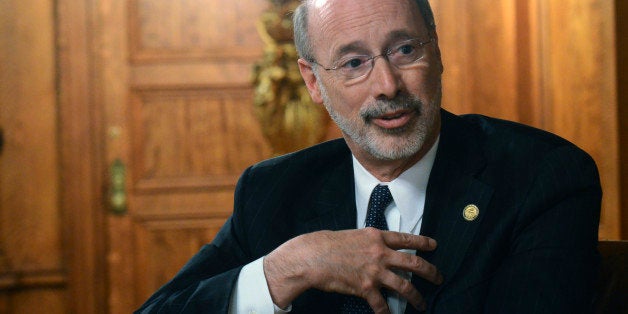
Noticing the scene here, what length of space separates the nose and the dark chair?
533mm

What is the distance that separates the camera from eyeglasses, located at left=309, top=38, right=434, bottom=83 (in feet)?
5.88

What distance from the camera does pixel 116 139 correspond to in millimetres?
3896

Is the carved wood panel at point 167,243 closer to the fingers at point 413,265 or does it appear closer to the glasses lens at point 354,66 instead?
the glasses lens at point 354,66

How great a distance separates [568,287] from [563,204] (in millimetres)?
175

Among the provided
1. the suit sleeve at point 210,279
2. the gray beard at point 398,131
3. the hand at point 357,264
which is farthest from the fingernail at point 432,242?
the suit sleeve at point 210,279

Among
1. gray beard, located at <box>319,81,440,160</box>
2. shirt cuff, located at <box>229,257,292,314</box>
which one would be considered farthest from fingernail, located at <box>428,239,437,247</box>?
shirt cuff, located at <box>229,257,292,314</box>

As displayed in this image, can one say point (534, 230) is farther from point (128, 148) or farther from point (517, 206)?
point (128, 148)

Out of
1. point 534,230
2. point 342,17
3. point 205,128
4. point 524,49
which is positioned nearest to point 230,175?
point 205,128

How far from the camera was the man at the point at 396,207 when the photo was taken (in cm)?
161

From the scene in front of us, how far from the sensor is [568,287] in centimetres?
152

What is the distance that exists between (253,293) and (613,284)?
0.70 meters

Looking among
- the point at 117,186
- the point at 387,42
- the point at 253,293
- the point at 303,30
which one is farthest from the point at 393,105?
the point at 117,186

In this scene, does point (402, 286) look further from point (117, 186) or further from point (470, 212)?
point (117, 186)

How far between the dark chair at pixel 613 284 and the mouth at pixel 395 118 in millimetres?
476
